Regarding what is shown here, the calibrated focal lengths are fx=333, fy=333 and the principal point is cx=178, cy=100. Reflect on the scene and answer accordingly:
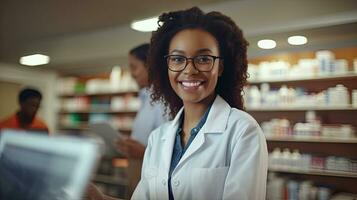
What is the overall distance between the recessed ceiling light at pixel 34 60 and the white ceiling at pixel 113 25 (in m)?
0.02

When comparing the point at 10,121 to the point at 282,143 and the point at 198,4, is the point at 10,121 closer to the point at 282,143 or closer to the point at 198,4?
the point at 198,4

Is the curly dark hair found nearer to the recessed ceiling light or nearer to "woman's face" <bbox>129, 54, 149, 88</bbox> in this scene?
"woman's face" <bbox>129, 54, 149, 88</bbox>

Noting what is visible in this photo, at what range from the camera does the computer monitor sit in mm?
376

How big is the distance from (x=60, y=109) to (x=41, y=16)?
0.26m

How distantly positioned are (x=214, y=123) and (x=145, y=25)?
1.11ft

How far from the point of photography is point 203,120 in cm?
67

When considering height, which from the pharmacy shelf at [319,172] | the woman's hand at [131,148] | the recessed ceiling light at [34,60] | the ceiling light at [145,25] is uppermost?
the ceiling light at [145,25]

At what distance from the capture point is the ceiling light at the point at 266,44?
0.78 metres

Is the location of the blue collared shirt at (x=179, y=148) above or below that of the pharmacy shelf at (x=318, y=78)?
below

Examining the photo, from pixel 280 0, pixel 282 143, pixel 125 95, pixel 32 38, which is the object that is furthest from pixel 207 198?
pixel 32 38

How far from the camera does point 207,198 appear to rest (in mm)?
615

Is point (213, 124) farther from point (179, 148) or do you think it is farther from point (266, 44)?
point (266, 44)

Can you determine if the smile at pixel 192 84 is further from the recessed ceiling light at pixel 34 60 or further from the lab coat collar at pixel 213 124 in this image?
the recessed ceiling light at pixel 34 60

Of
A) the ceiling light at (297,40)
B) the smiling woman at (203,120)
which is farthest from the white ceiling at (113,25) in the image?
the smiling woman at (203,120)
